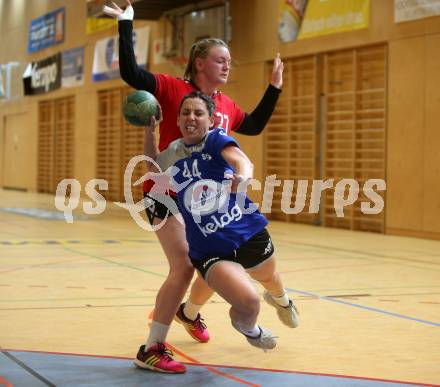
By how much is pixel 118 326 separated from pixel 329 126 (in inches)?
373

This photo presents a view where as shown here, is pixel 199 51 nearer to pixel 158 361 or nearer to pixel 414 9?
pixel 158 361

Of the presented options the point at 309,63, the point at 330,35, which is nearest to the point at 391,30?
the point at 330,35

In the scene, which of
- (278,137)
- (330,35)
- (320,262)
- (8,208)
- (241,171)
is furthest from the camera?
(8,208)

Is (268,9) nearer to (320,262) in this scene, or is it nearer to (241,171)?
(320,262)

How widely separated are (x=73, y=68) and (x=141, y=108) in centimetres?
1950

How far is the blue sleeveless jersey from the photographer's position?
11.9ft

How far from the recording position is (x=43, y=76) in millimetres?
24719

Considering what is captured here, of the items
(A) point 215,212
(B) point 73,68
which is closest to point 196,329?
(A) point 215,212

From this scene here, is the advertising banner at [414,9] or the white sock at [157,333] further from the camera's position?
the advertising banner at [414,9]

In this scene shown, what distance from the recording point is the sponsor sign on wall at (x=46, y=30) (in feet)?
76.8

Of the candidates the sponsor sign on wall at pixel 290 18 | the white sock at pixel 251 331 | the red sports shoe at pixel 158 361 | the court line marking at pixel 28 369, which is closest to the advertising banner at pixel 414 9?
the sponsor sign on wall at pixel 290 18

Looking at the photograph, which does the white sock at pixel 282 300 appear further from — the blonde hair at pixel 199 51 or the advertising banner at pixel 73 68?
the advertising banner at pixel 73 68

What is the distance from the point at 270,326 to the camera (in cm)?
491

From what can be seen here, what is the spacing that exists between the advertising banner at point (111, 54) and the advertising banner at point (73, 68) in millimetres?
1052
